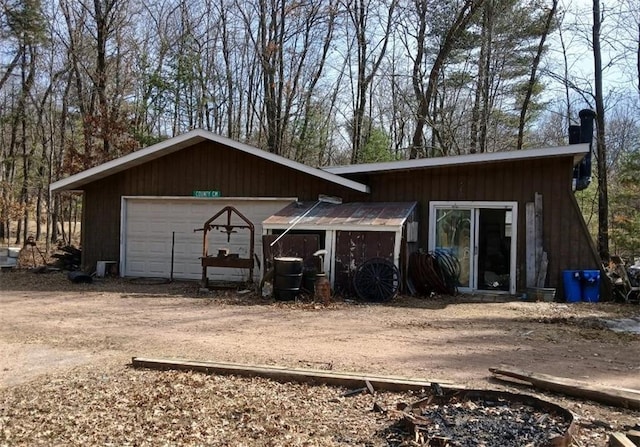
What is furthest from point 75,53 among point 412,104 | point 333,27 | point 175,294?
point 175,294

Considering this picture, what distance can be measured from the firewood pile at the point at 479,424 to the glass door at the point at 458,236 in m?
6.94

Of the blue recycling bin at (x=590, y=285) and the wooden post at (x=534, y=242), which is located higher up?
the wooden post at (x=534, y=242)

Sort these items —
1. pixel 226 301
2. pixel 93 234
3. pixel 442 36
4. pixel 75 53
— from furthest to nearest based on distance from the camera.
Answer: pixel 75 53, pixel 442 36, pixel 93 234, pixel 226 301

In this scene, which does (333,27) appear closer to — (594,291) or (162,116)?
(162,116)

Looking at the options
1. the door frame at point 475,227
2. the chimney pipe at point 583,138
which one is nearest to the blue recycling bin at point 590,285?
the door frame at point 475,227

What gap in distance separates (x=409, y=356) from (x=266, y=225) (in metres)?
5.36

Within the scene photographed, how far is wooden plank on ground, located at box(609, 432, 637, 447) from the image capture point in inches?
125

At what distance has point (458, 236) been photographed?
10.9 metres

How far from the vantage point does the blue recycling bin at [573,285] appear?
9.92 metres

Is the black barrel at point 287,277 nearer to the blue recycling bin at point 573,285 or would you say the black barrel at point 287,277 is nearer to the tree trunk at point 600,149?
the blue recycling bin at point 573,285

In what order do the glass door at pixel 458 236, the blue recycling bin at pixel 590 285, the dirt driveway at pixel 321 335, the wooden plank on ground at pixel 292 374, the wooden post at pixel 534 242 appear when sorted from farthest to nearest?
the glass door at pixel 458 236
the wooden post at pixel 534 242
the blue recycling bin at pixel 590 285
the dirt driveway at pixel 321 335
the wooden plank on ground at pixel 292 374

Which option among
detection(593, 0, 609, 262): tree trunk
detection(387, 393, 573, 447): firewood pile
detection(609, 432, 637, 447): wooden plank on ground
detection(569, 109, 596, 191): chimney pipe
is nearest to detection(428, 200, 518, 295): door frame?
detection(569, 109, 596, 191): chimney pipe

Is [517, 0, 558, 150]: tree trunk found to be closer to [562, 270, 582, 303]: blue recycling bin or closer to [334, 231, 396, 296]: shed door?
[562, 270, 582, 303]: blue recycling bin

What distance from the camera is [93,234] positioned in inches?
531
